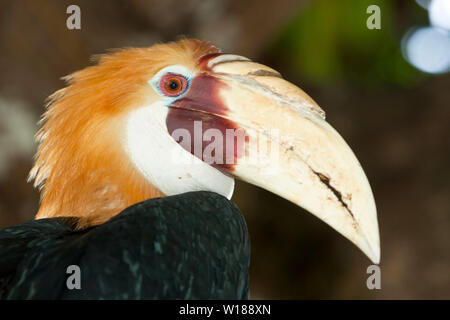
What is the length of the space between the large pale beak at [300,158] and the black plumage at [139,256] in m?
0.35

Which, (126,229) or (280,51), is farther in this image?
(280,51)

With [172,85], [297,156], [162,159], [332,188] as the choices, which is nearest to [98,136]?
[162,159]

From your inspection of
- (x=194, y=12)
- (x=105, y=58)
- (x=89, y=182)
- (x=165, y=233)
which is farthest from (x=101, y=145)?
(x=194, y=12)

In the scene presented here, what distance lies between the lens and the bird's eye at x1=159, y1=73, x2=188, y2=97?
9.31ft

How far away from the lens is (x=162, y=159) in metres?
2.76

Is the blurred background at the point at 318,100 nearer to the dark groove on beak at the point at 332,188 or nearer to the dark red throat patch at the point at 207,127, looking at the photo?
the dark red throat patch at the point at 207,127

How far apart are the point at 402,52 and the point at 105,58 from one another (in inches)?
191

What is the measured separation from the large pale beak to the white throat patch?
0.17m

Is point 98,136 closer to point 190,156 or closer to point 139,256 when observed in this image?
point 190,156

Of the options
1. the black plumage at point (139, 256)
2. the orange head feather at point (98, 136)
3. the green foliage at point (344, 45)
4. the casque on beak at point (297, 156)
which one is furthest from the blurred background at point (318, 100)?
the black plumage at point (139, 256)

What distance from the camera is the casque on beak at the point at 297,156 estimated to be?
2.58 metres

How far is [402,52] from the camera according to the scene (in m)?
6.98

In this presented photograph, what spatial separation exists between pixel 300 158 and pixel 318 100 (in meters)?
3.34
